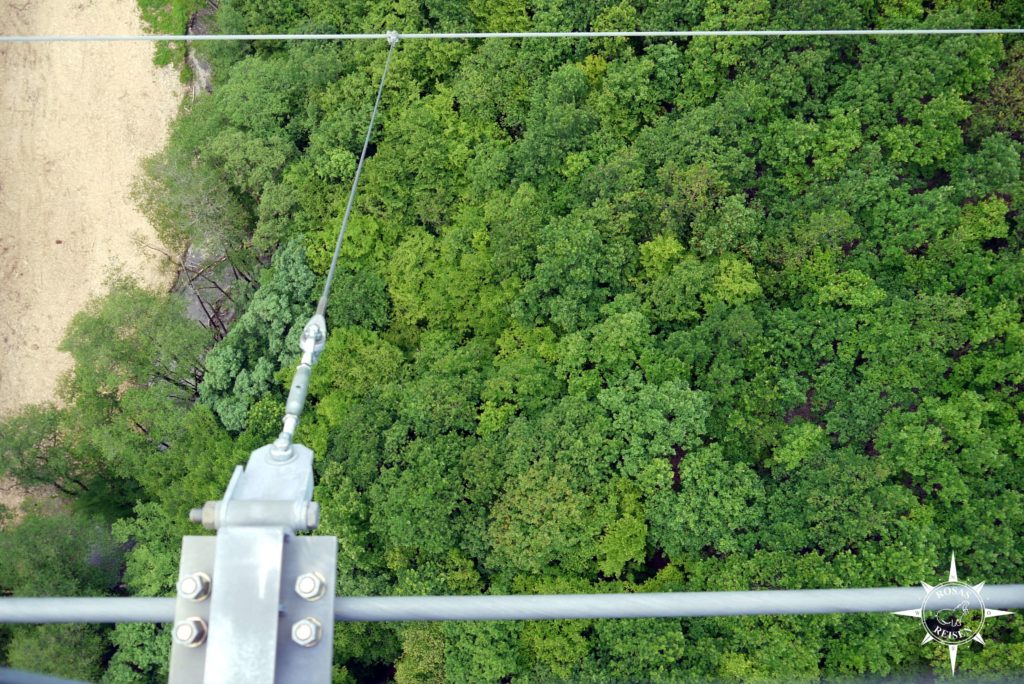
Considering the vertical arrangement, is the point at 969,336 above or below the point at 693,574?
above

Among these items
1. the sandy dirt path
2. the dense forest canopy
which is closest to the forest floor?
the sandy dirt path

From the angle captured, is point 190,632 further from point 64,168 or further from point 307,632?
point 64,168

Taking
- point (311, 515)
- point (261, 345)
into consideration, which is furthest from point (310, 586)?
point (261, 345)

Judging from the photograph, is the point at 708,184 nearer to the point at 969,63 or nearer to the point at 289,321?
the point at 969,63

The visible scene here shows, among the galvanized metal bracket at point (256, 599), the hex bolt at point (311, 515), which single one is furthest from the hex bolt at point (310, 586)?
the hex bolt at point (311, 515)

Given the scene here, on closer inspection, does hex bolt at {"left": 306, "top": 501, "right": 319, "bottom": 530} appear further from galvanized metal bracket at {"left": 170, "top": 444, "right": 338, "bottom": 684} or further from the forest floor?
the forest floor

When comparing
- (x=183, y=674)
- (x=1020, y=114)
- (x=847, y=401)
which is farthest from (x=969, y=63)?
(x=183, y=674)
